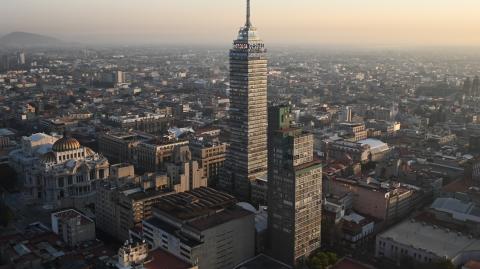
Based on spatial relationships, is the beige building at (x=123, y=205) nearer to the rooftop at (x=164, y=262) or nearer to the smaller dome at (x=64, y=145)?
the rooftop at (x=164, y=262)

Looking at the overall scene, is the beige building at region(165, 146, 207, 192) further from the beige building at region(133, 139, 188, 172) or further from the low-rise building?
the low-rise building

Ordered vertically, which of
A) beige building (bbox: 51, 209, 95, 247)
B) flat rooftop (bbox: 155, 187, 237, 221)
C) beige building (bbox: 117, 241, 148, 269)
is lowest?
beige building (bbox: 51, 209, 95, 247)

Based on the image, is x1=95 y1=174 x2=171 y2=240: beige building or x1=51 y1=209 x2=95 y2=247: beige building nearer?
x1=51 y1=209 x2=95 y2=247: beige building

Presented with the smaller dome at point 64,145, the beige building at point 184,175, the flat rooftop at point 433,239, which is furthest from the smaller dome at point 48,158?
the flat rooftop at point 433,239

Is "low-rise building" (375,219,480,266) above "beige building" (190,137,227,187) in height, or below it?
below

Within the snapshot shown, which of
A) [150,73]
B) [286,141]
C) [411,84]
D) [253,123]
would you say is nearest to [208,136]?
[253,123]

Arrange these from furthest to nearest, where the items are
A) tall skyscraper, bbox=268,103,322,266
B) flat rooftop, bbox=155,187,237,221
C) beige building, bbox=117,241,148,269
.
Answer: flat rooftop, bbox=155,187,237,221, tall skyscraper, bbox=268,103,322,266, beige building, bbox=117,241,148,269

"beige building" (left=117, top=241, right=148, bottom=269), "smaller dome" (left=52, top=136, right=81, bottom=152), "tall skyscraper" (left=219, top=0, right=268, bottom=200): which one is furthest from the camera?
"smaller dome" (left=52, top=136, right=81, bottom=152)

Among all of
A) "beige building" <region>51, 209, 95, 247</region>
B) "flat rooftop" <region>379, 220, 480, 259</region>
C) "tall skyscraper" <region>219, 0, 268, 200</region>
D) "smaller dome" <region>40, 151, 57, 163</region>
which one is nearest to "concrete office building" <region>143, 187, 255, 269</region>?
"beige building" <region>51, 209, 95, 247</region>
